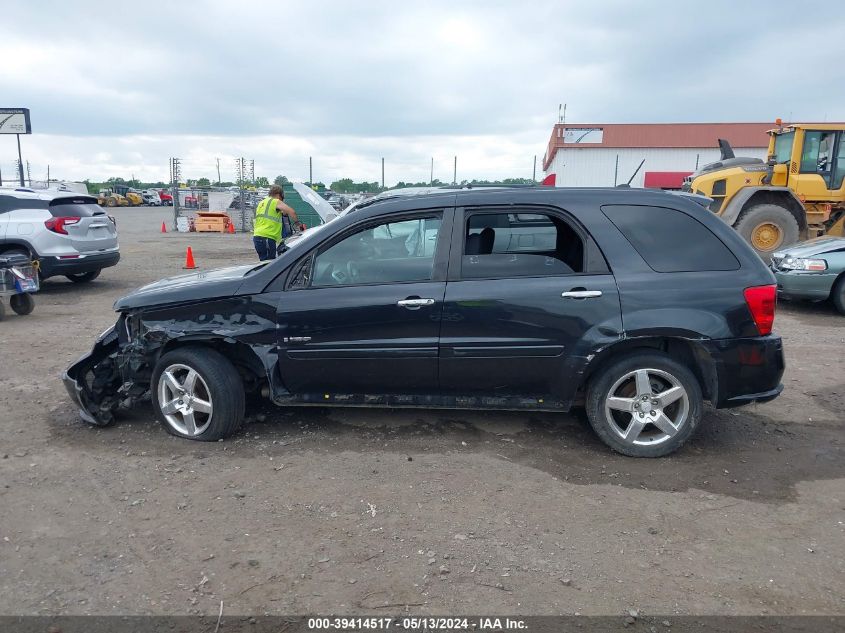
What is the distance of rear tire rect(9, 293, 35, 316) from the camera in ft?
29.5

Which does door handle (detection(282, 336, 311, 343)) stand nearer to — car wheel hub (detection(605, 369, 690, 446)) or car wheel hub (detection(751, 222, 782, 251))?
car wheel hub (detection(605, 369, 690, 446))

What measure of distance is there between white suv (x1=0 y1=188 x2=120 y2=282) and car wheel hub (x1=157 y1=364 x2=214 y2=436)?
732cm

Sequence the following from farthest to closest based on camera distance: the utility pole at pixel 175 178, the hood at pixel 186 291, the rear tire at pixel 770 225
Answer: the utility pole at pixel 175 178
the rear tire at pixel 770 225
the hood at pixel 186 291

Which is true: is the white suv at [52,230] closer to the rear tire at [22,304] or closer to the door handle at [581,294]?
the rear tire at [22,304]

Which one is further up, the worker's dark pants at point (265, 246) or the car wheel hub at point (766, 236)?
the car wheel hub at point (766, 236)

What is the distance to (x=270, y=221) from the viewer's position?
34.8 ft

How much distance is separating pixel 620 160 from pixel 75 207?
115ft

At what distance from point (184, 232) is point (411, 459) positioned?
997 inches

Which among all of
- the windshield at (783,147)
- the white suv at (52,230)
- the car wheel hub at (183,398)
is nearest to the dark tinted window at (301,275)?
the car wheel hub at (183,398)

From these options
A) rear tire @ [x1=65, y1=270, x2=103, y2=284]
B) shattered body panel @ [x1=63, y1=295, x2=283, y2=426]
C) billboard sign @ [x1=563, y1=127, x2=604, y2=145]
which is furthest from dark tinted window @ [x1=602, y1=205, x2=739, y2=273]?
billboard sign @ [x1=563, y1=127, x2=604, y2=145]

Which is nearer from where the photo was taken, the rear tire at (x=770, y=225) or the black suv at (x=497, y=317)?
the black suv at (x=497, y=317)

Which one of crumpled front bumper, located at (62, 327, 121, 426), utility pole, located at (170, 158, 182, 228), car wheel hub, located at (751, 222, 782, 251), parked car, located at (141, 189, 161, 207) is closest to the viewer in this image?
crumpled front bumper, located at (62, 327, 121, 426)

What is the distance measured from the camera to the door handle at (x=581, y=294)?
4.08 m

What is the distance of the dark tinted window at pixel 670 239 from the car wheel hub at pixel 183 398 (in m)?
3.05
